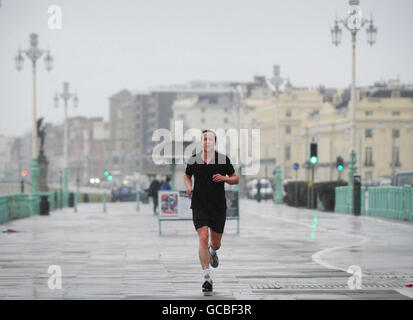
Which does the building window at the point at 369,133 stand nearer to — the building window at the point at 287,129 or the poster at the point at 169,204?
the building window at the point at 287,129

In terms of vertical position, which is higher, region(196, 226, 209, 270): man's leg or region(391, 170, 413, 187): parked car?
region(391, 170, 413, 187): parked car

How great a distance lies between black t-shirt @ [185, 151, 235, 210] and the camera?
12492mm

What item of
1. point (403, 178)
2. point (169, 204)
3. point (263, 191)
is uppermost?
point (403, 178)

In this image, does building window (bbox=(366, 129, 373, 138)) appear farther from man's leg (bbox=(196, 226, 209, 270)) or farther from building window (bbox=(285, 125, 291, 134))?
man's leg (bbox=(196, 226, 209, 270))

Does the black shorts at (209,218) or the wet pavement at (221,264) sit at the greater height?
the black shorts at (209,218)

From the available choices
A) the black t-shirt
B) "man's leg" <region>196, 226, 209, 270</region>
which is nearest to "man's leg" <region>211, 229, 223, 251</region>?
"man's leg" <region>196, 226, 209, 270</region>

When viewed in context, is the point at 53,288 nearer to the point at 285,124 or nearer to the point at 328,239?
the point at 328,239

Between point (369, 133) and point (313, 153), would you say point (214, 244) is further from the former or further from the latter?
point (369, 133)

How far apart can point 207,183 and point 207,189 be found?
0.08 meters

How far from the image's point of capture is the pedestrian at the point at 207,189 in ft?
40.9

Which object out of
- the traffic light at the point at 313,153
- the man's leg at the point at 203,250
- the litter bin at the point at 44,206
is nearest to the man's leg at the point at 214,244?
the man's leg at the point at 203,250

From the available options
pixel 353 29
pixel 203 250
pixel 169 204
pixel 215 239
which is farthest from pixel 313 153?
pixel 203 250

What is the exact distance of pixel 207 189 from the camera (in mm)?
12547

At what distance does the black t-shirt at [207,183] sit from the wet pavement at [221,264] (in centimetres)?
108
